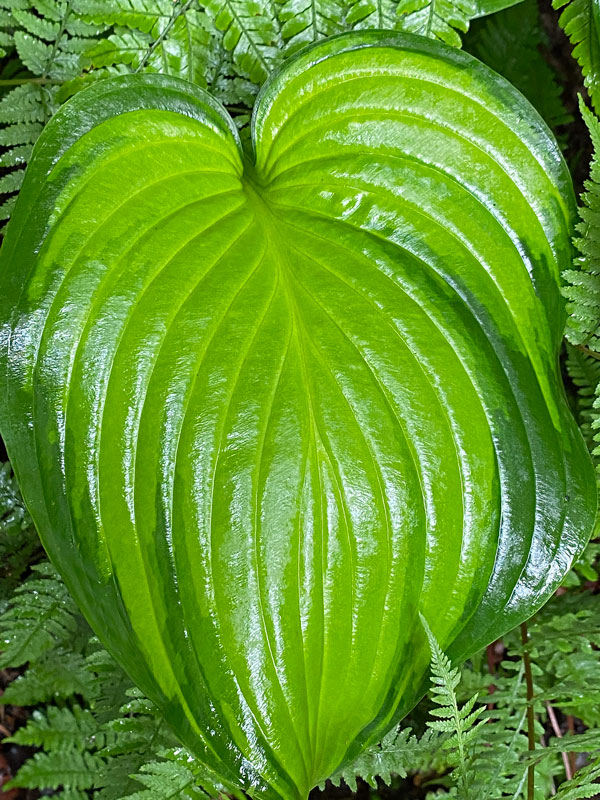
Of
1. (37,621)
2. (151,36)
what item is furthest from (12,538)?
(151,36)

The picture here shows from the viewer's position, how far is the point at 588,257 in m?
0.84

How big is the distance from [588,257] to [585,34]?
31 centimetres

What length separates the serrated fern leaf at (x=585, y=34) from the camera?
0.90 m

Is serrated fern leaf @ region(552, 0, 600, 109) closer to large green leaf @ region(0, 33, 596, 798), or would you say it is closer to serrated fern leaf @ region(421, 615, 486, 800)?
large green leaf @ region(0, 33, 596, 798)

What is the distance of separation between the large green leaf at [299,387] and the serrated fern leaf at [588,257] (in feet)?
0.08

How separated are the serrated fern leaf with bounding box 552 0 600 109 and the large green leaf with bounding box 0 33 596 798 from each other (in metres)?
0.17

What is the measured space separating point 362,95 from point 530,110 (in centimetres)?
19

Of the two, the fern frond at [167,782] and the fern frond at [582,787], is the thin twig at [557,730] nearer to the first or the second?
the fern frond at [582,787]

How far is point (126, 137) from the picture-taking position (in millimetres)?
779

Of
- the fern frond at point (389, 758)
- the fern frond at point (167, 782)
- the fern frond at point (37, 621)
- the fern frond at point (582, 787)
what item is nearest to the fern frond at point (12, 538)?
the fern frond at point (37, 621)

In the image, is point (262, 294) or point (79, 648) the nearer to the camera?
point (262, 294)

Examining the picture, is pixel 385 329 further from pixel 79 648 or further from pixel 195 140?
pixel 79 648

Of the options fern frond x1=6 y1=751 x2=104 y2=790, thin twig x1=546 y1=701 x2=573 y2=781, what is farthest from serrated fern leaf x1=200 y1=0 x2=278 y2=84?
thin twig x1=546 y1=701 x2=573 y2=781

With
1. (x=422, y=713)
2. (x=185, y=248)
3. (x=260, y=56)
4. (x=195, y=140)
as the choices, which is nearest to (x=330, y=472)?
(x=185, y=248)
